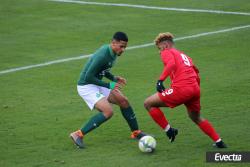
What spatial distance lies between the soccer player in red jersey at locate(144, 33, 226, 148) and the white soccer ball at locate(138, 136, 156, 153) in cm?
42

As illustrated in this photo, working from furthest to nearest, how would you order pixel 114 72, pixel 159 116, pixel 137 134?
pixel 114 72, pixel 137 134, pixel 159 116

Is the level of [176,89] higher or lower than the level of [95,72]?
lower

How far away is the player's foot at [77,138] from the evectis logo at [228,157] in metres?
2.24

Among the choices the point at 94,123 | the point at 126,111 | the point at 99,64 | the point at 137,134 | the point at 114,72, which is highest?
the point at 99,64

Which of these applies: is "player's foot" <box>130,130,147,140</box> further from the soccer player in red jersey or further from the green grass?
the soccer player in red jersey

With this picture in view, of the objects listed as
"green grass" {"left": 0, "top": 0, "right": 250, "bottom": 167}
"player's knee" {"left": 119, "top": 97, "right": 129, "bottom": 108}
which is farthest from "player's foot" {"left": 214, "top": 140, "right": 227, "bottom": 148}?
"player's knee" {"left": 119, "top": 97, "right": 129, "bottom": 108}

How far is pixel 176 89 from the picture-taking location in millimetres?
11391

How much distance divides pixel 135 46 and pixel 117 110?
5710 mm

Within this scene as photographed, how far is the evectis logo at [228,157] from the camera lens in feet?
35.8

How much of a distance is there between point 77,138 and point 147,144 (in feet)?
4.29

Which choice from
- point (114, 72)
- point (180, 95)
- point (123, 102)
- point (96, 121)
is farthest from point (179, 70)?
point (114, 72)

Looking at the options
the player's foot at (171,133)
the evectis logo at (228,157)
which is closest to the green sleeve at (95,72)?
the player's foot at (171,133)

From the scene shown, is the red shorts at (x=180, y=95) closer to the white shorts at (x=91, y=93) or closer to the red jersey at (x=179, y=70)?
the red jersey at (x=179, y=70)

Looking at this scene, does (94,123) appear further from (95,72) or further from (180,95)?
(180,95)
